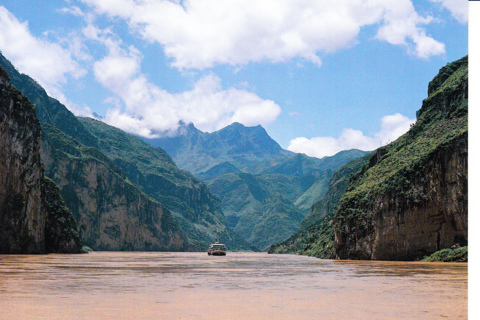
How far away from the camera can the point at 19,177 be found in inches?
3716

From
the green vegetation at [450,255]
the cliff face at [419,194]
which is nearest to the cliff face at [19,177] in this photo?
the cliff face at [419,194]

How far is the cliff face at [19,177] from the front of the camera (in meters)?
90.8

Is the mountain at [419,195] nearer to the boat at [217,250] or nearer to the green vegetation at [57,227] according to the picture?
the boat at [217,250]

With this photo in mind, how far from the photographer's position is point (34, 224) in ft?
329

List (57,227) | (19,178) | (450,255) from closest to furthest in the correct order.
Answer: (450,255), (19,178), (57,227)

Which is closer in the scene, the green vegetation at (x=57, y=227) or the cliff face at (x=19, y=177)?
the cliff face at (x=19, y=177)

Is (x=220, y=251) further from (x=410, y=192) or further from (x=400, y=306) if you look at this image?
(x=400, y=306)

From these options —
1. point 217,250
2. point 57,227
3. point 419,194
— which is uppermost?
point 419,194

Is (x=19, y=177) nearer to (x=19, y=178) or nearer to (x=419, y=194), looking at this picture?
(x=19, y=178)

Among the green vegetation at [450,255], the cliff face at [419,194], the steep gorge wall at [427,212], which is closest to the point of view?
the green vegetation at [450,255]

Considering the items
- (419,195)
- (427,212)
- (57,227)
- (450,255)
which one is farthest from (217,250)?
(450,255)

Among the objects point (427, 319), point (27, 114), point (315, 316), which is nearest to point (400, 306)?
point (427, 319)

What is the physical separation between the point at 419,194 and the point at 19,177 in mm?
77000

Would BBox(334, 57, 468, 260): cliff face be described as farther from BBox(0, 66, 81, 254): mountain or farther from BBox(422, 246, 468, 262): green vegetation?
BBox(0, 66, 81, 254): mountain
